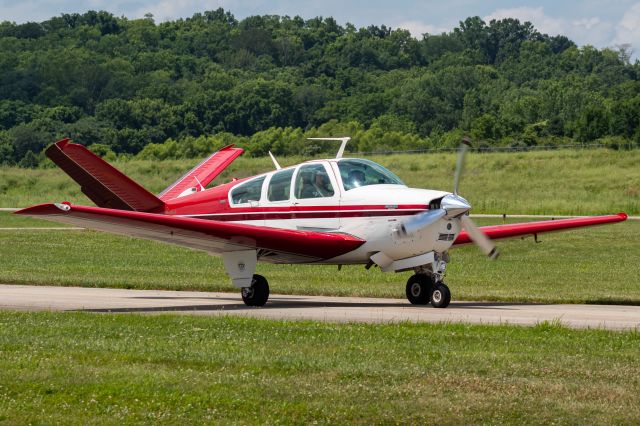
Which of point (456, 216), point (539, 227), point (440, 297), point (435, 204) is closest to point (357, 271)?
point (539, 227)

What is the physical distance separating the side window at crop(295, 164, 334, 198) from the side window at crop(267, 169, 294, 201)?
204 millimetres

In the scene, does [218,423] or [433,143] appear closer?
[218,423]

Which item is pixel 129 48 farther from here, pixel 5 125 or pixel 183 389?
pixel 183 389

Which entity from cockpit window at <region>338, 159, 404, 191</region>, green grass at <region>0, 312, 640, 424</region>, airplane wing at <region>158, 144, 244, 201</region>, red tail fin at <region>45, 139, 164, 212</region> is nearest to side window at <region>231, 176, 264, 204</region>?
cockpit window at <region>338, 159, 404, 191</region>

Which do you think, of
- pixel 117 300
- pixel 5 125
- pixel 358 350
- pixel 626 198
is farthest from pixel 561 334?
pixel 5 125

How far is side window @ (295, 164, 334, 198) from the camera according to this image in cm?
2088

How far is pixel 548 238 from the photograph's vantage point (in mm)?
43312

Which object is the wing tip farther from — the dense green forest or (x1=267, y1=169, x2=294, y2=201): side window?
the dense green forest

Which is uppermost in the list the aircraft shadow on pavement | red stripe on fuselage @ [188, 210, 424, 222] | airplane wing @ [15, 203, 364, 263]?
red stripe on fuselage @ [188, 210, 424, 222]

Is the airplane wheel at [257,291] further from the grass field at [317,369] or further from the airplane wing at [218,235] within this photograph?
the grass field at [317,369]

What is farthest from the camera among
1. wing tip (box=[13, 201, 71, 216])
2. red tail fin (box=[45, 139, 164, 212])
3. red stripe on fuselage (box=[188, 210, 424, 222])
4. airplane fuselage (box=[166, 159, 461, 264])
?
red tail fin (box=[45, 139, 164, 212])

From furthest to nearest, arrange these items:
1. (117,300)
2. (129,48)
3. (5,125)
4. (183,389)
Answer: (129,48) < (5,125) < (117,300) < (183,389)

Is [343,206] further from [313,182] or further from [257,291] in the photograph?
[257,291]

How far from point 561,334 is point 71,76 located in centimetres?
14680
